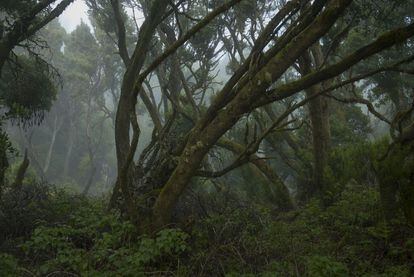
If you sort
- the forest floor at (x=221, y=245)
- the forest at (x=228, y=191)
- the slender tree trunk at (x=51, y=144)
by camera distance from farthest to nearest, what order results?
the slender tree trunk at (x=51, y=144), the forest at (x=228, y=191), the forest floor at (x=221, y=245)

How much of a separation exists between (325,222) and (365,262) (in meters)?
2.11

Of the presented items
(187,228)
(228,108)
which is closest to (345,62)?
(228,108)

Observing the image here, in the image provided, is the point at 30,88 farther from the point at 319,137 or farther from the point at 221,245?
the point at 221,245

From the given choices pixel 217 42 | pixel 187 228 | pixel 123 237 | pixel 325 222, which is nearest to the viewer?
pixel 123 237

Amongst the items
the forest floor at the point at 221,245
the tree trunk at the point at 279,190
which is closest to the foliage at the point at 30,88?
the forest floor at the point at 221,245

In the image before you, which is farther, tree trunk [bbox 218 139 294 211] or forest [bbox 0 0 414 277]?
tree trunk [bbox 218 139 294 211]

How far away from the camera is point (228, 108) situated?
549 cm

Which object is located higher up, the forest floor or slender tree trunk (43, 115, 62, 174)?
slender tree trunk (43, 115, 62, 174)

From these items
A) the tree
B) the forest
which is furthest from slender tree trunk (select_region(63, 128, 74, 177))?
the tree

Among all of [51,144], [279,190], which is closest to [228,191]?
[279,190]

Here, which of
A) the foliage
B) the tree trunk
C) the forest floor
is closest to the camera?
the forest floor

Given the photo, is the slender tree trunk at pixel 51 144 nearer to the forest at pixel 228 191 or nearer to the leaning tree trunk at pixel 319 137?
the forest at pixel 228 191

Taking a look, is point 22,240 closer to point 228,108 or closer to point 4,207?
point 4,207

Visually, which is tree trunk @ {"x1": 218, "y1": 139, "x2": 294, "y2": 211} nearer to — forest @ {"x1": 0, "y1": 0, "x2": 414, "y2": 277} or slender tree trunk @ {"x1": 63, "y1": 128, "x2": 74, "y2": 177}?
forest @ {"x1": 0, "y1": 0, "x2": 414, "y2": 277}
